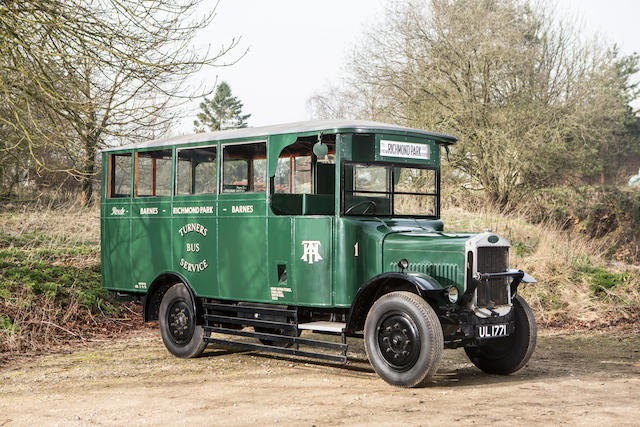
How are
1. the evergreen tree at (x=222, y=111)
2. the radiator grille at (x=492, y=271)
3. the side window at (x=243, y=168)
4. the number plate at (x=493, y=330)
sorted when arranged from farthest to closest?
the evergreen tree at (x=222, y=111), the side window at (x=243, y=168), the radiator grille at (x=492, y=271), the number plate at (x=493, y=330)

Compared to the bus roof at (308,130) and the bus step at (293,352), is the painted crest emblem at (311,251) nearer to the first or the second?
the bus step at (293,352)

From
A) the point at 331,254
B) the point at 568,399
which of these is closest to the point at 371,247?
the point at 331,254

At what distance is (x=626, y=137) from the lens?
1554 inches

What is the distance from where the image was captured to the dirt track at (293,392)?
19.9ft

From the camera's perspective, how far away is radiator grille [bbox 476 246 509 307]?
299 inches

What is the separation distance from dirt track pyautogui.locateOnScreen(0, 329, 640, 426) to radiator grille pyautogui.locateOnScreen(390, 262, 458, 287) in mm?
1055

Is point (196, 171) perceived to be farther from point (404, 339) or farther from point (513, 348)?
point (513, 348)

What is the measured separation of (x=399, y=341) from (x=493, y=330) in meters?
1.01

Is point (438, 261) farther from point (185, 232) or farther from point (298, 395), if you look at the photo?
point (185, 232)

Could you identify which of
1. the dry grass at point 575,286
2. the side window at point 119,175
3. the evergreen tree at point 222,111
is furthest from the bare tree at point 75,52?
the evergreen tree at point 222,111

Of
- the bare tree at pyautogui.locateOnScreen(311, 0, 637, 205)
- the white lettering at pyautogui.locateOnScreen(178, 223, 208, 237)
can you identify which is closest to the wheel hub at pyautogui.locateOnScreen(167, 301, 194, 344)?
the white lettering at pyautogui.locateOnScreen(178, 223, 208, 237)

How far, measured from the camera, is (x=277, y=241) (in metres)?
8.54

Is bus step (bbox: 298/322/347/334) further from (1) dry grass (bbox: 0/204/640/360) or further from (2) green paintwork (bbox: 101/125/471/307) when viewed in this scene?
(1) dry grass (bbox: 0/204/640/360)

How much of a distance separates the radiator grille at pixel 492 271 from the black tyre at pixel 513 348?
301mm
